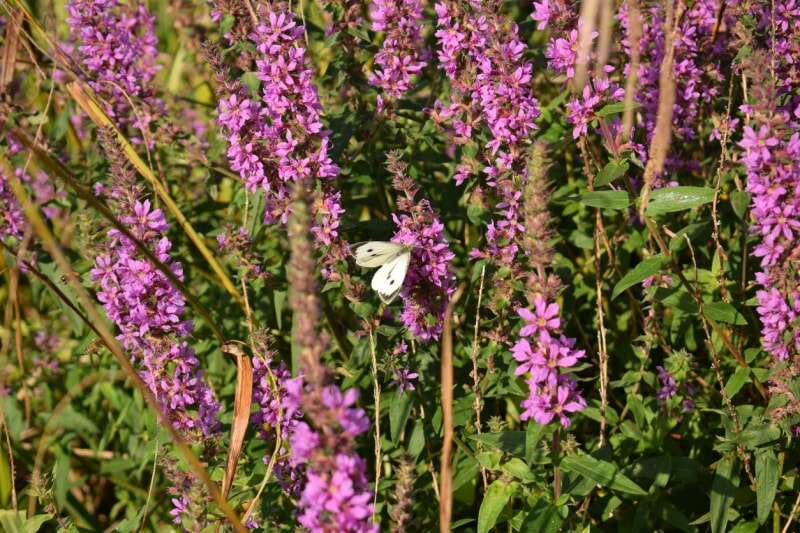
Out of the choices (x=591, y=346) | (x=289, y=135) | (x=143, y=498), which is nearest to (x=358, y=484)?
(x=289, y=135)

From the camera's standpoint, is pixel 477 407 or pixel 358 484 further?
pixel 477 407

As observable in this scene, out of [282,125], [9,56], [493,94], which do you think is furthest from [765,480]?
[9,56]

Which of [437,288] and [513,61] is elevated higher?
[513,61]

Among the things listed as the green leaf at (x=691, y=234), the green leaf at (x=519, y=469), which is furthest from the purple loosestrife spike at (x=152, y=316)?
the green leaf at (x=691, y=234)

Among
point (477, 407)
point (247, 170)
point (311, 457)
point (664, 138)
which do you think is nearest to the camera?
point (311, 457)

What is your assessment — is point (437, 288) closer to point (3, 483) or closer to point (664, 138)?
point (664, 138)

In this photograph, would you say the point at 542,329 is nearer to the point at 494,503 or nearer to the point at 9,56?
the point at 494,503

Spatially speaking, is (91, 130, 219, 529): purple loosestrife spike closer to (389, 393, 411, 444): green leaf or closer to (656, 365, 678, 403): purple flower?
(389, 393, 411, 444): green leaf

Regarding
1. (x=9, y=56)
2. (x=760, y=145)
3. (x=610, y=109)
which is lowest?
(x=760, y=145)

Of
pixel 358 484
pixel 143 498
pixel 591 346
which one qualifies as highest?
pixel 358 484
